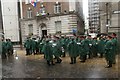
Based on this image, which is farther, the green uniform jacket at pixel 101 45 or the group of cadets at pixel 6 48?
the group of cadets at pixel 6 48

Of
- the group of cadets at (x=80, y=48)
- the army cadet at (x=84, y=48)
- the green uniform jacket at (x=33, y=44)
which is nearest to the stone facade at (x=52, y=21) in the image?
the green uniform jacket at (x=33, y=44)

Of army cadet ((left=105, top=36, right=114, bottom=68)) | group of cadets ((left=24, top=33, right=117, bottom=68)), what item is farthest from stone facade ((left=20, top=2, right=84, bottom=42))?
army cadet ((left=105, top=36, right=114, bottom=68))

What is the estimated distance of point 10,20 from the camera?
3812 cm

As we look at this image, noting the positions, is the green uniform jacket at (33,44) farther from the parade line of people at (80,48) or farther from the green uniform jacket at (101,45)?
the green uniform jacket at (101,45)

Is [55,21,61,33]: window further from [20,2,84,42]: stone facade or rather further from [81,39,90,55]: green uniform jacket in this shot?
[81,39,90,55]: green uniform jacket

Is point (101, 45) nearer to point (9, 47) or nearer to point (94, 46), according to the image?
point (94, 46)

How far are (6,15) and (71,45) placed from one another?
92.6 ft

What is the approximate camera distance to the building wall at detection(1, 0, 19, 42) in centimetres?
3759

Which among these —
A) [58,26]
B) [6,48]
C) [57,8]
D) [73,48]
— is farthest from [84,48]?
[57,8]

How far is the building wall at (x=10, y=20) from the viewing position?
1480 inches

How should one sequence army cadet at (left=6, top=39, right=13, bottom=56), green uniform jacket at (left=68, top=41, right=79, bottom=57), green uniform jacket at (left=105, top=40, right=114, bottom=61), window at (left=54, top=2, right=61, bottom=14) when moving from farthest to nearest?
window at (left=54, top=2, right=61, bottom=14)
army cadet at (left=6, top=39, right=13, bottom=56)
green uniform jacket at (left=68, top=41, right=79, bottom=57)
green uniform jacket at (left=105, top=40, right=114, bottom=61)

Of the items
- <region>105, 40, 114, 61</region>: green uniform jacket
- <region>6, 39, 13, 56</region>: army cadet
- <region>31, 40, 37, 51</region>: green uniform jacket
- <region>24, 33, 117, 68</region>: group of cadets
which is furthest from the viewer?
<region>31, 40, 37, 51</region>: green uniform jacket

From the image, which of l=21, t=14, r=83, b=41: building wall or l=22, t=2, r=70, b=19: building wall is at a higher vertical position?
l=22, t=2, r=70, b=19: building wall

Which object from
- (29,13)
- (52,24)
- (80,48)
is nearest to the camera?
(80,48)
